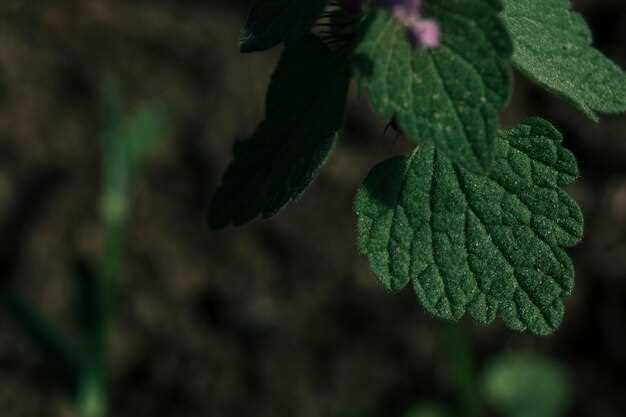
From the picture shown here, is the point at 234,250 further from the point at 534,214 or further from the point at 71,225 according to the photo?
the point at 534,214

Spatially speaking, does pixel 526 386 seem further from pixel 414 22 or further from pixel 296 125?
pixel 414 22

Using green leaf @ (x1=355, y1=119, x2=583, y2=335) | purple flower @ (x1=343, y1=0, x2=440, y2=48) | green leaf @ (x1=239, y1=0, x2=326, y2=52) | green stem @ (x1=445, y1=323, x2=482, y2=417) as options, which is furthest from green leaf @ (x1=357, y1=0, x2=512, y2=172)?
green stem @ (x1=445, y1=323, x2=482, y2=417)

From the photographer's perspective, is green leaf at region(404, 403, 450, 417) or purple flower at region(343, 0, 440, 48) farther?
green leaf at region(404, 403, 450, 417)

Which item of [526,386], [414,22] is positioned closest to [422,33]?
[414,22]

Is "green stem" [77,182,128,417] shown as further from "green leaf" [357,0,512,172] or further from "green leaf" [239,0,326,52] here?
"green leaf" [357,0,512,172]

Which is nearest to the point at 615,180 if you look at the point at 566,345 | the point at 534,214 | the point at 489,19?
the point at 566,345

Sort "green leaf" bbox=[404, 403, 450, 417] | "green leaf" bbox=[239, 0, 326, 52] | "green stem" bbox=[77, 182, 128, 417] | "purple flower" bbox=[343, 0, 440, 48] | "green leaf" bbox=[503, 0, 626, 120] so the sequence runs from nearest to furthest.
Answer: "purple flower" bbox=[343, 0, 440, 48], "green leaf" bbox=[239, 0, 326, 52], "green leaf" bbox=[503, 0, 626, 120], "green stem" bbox=[77, 182, 128, 417], "green leaf" bbox=[404, 403, 450, 417]
